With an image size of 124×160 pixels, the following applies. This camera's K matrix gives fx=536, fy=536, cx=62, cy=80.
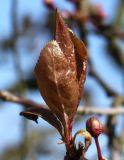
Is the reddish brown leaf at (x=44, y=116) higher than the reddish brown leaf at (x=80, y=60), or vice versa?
the reddish brown leaf at (x=80, y=60)

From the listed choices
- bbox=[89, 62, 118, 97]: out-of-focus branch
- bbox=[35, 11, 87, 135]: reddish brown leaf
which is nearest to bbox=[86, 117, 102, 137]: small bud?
bbox=[35, 11, 87, 135]: reddish brown leaf

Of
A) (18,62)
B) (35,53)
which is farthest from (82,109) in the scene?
(35,53)

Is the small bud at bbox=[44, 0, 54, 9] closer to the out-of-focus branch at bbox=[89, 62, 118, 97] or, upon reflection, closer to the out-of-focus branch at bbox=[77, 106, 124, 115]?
the out-of-focus branch at bbox=[89, 62, 118, 97]

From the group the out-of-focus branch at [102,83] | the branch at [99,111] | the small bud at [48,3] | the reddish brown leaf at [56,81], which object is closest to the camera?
the reddish brown leaf at [56,81]

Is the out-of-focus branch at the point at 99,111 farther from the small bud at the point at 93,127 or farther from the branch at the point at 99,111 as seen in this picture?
the small bud at the point at 93,127

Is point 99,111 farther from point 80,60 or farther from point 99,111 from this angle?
point 80,60

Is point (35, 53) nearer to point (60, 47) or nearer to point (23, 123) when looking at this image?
point (23, 123)

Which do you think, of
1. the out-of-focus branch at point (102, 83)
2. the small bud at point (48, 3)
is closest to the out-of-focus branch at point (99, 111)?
the out-of-focus branch at point (102, 83)

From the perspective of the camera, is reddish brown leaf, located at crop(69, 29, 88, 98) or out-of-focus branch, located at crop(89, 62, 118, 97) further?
out-of-focus branch, located at crop(89, 62, 118, 97)
